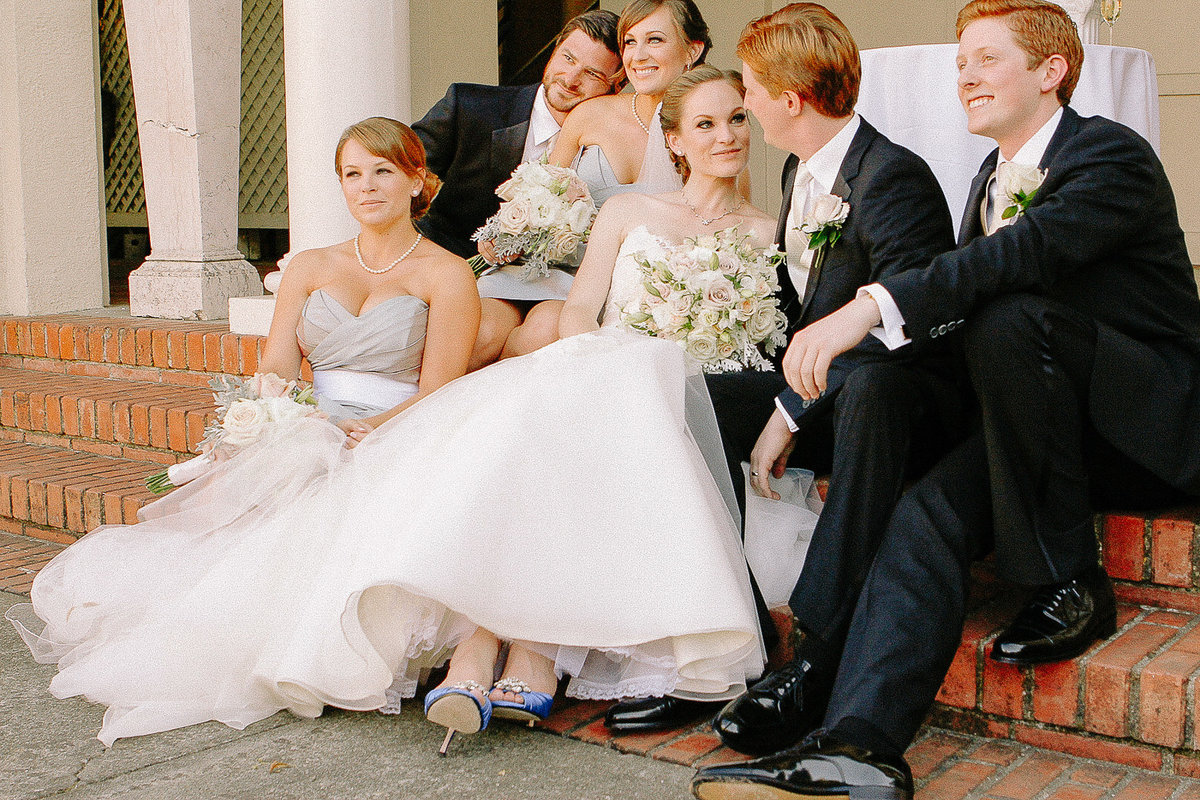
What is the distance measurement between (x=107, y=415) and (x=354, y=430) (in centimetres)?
193

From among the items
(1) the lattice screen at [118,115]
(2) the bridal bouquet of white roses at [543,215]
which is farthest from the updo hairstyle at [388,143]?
(1) the lattice screen at [118,115]

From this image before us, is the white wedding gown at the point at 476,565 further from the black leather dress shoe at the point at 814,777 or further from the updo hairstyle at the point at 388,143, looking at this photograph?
the updo hairstyle at the point at 388,143

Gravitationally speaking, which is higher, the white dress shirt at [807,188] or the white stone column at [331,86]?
the white stone column at [331,86]

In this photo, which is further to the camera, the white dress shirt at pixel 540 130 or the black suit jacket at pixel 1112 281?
the white dress shirt at pixel 540 130

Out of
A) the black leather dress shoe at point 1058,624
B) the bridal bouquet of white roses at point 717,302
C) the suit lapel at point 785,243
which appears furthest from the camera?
the suit lapel at point 785,243

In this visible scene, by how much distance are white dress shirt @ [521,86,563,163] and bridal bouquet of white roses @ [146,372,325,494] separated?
1.42 m

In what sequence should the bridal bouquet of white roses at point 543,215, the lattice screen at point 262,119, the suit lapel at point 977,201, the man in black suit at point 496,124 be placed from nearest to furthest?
the suit lapel at point 977,201, the bridal bouquet of white roses at point 543,215, the man in black suit at point 496,124, the lattice screen at point 262,119

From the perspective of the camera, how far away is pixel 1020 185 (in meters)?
2.44

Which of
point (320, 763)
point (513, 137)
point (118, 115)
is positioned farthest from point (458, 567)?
point (118, 115)

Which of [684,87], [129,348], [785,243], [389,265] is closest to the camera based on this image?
[785,243]

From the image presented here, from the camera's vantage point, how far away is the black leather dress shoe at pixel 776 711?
2262mm

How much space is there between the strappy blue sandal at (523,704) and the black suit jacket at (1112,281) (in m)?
1.08

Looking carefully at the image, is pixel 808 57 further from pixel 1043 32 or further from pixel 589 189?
pixel 589 189

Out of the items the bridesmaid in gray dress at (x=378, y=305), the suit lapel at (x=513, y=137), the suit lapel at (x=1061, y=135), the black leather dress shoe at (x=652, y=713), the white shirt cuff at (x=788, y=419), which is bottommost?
the black leather dress shoe at (x=652, y=713)
